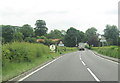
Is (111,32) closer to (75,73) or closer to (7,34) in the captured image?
(7,34)

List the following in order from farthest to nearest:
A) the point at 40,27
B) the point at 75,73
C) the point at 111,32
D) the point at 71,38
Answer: the point at 111,32, the point at 40,27, the point at 71,38, the point at 75,73

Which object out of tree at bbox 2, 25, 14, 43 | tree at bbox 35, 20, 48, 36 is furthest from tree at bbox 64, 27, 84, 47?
tree at bbox 2, 25, 14, 43

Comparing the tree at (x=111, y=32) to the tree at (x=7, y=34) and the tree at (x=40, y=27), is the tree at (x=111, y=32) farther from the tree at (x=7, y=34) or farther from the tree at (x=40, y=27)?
the tree at (x=7, y=34)

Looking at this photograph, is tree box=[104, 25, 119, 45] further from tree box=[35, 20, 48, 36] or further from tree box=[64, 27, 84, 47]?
tree box=[35, 20, 48, 36]

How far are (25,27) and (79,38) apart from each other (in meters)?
33.0

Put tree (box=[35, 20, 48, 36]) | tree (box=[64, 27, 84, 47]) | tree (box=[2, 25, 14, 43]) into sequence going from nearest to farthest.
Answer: tree (box=[2, 25, 14, 43]) → tree (box=[64, 27, 84, 47]) → tree (box=[35, 20, 48, 36])

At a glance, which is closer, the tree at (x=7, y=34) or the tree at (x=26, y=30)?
the tree at (x=7, y=34)

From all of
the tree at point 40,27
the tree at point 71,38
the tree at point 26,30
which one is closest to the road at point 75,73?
the tree at point 71,38

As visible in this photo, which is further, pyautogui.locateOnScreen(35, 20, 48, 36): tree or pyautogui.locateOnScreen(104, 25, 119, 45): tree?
pyautogui.locateOnScreen(104, 25, 119, 45): tree

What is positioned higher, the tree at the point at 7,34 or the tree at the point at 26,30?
the tree at the point at 26,30

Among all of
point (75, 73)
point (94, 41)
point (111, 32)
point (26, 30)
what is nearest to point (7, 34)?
point (26, 30)

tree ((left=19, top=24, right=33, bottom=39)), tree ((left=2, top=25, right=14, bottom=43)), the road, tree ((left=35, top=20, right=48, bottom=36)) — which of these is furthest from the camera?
tree ((left=35, top=20, right=48, bottom=36))

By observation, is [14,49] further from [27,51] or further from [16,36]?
[16,36]

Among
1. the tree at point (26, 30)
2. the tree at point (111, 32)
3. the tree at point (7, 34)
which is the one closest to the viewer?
the tree at point (7, 34)
